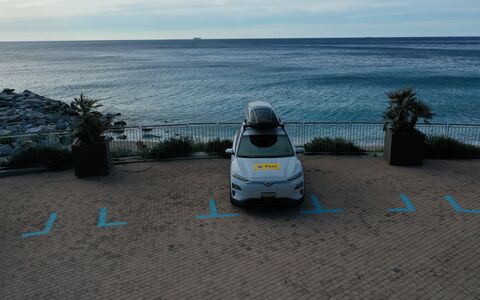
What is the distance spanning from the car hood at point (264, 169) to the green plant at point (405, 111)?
490 cm

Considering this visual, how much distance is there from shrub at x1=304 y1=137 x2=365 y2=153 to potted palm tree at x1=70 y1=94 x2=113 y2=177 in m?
6.96

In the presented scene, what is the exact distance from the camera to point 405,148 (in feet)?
42.4

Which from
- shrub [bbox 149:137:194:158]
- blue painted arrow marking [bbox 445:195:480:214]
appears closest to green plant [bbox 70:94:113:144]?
shrub [bbox 149:137:194:158]

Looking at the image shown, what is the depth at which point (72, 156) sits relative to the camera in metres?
13.3

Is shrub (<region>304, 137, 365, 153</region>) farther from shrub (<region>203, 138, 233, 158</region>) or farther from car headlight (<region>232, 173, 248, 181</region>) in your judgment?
car headlight (<region>232, 173, 248, 181</region>)

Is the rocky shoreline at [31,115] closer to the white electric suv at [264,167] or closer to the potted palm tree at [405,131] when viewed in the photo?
the white electric suv at [264,167]

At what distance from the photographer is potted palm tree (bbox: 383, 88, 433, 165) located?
508 inches

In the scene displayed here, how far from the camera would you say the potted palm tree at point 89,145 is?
40.0 ft

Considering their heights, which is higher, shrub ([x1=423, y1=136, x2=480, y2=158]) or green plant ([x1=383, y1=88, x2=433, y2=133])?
green plant ([x1=383, y1=88, x2=433, y2=133])

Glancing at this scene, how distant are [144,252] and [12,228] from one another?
131 inches

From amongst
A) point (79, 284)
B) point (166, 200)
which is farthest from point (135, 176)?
point (79, 284)

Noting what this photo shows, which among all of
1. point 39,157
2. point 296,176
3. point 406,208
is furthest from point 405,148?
point 39,157

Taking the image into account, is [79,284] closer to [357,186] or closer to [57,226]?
[57,226]

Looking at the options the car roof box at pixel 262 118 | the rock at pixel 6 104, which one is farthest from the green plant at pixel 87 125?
the rock at pixel 6 104
